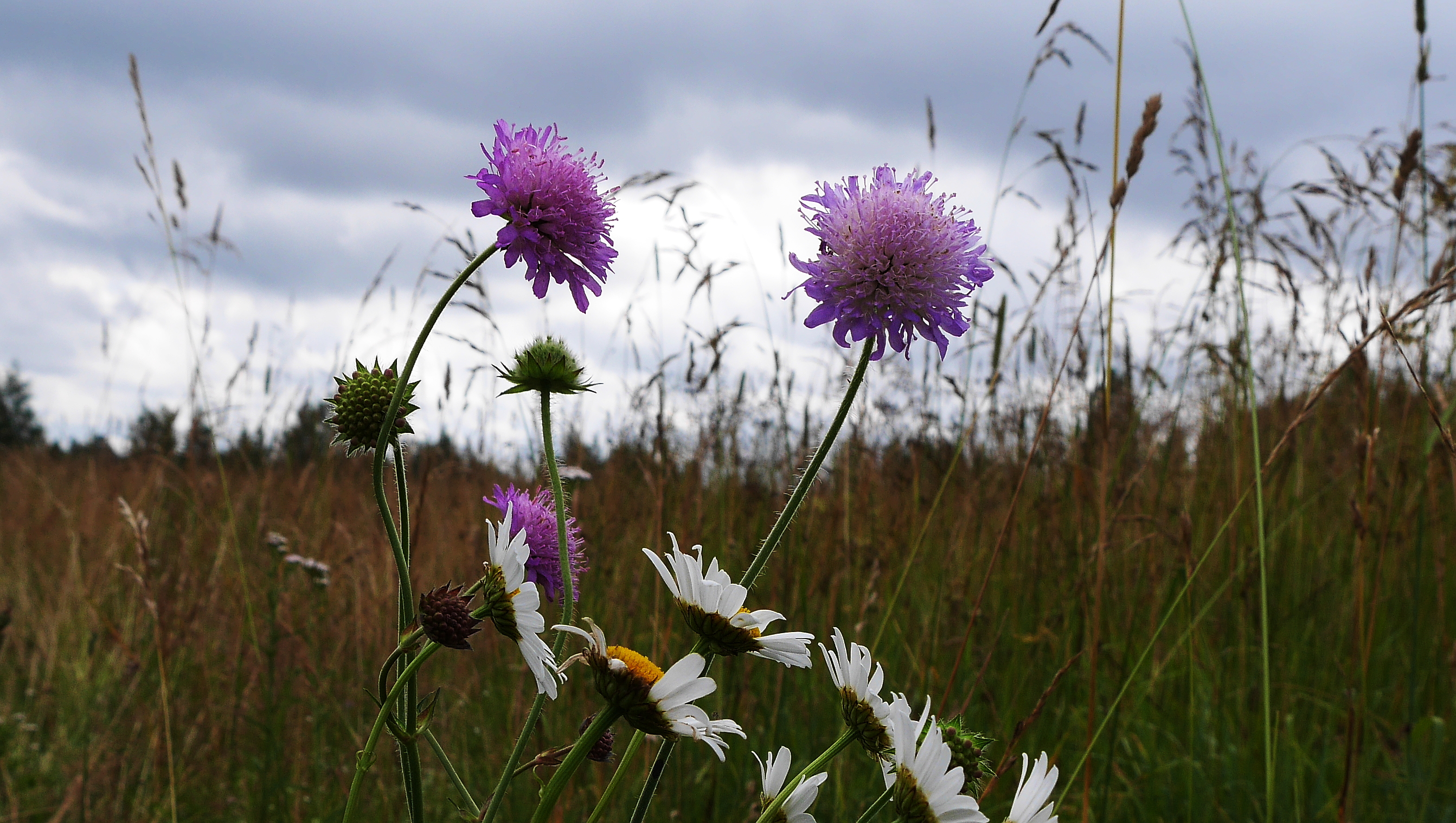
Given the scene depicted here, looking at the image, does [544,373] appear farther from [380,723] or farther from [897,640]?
[897,640]

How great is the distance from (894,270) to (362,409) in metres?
0.58

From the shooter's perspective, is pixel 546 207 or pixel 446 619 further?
pixel 546 207

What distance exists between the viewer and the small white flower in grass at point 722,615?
835 mm

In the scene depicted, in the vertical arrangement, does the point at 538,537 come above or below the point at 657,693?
above

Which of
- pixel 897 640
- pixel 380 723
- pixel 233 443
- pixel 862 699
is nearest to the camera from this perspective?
pixel 380 723

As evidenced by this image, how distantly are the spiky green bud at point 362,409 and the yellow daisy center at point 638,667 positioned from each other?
0.30 meters

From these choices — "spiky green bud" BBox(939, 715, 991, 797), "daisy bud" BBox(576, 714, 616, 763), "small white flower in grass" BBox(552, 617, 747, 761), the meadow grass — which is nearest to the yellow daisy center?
"small white flower in grass" BBox(552, 617, 747, 761)

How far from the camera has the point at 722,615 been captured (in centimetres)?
85

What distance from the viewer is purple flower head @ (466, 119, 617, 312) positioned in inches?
40.0

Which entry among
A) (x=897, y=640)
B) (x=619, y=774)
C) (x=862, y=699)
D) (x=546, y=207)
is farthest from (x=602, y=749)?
(x=897, y=640)

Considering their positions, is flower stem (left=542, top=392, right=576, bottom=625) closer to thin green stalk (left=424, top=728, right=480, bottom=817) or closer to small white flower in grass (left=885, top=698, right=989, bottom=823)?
thin green stalk (left=424, top=728, right=480, bottom=817)

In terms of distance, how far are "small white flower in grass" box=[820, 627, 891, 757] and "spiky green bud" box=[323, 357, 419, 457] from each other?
48cm

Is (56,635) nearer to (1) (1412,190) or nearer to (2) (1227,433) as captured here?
(2) (1227,433)

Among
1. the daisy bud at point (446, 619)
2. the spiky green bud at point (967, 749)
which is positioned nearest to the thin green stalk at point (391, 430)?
the daisy bud at point (446, 619)
